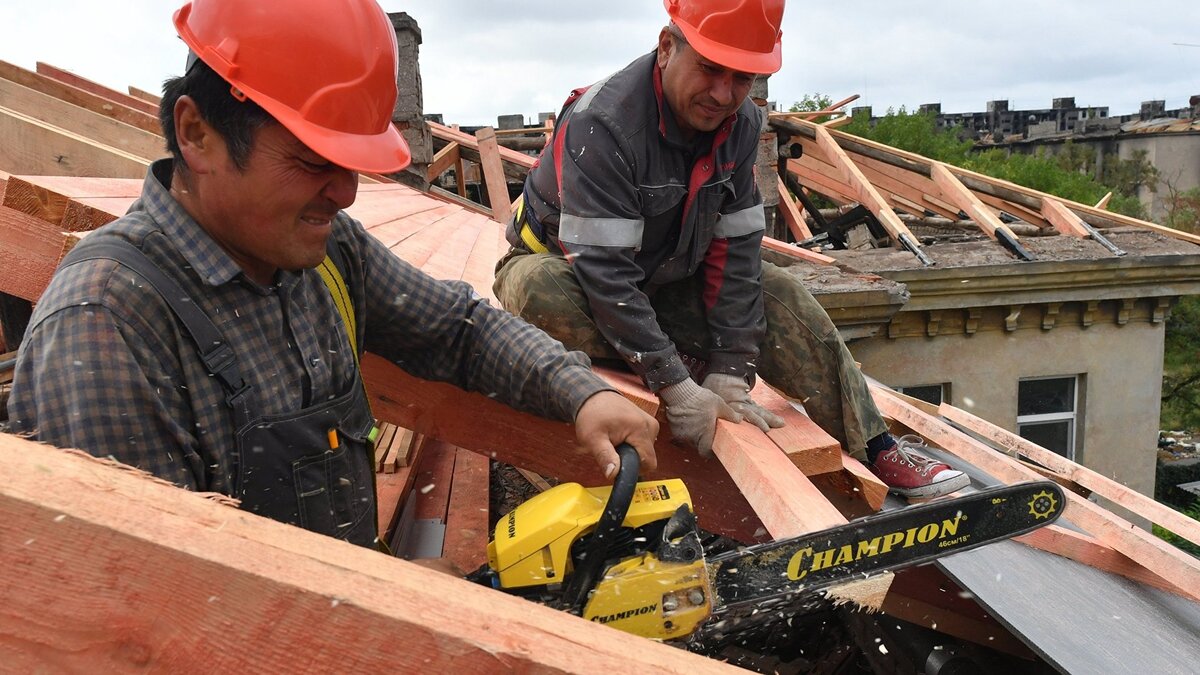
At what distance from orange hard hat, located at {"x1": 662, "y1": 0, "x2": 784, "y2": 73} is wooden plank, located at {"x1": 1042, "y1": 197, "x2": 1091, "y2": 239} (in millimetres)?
9404

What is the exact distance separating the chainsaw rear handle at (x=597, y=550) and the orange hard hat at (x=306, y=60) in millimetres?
767

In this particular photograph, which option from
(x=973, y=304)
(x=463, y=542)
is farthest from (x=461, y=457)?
(x=973, y=304)

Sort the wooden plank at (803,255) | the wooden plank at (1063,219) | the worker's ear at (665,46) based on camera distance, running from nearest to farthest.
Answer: the worker's ear at (665,46) < the wooden plank at (803,255) < the wooden plank at (1063,219)

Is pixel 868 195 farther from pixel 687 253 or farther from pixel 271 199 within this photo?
pixel 271 199

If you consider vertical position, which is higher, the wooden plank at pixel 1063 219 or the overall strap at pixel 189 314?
the overall strap at pixel 189 314

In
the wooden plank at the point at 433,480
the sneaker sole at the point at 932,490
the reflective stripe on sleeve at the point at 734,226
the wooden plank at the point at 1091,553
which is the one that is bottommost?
the wooden plank at the point at 433,480

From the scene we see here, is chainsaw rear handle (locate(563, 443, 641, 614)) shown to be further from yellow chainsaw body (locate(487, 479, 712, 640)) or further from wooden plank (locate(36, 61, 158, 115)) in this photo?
wooden plank (locate(36, 61, 158, 115))

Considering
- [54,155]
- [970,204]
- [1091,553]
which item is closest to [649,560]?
[1091,553]

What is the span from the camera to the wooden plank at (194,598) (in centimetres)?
80

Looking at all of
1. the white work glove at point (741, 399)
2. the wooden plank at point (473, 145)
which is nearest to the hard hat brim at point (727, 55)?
the white work glove at point (741, 399)

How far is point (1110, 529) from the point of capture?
296 centimetres

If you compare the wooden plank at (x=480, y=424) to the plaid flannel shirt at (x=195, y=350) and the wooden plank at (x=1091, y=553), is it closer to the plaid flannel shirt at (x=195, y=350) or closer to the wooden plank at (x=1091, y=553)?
the plaid flannel shirt at (x=195, y=350)

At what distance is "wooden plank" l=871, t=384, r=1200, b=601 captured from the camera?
2818 millimetres

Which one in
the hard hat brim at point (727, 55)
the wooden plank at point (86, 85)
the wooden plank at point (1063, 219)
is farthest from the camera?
the wooden plank at point (1063, 219)
